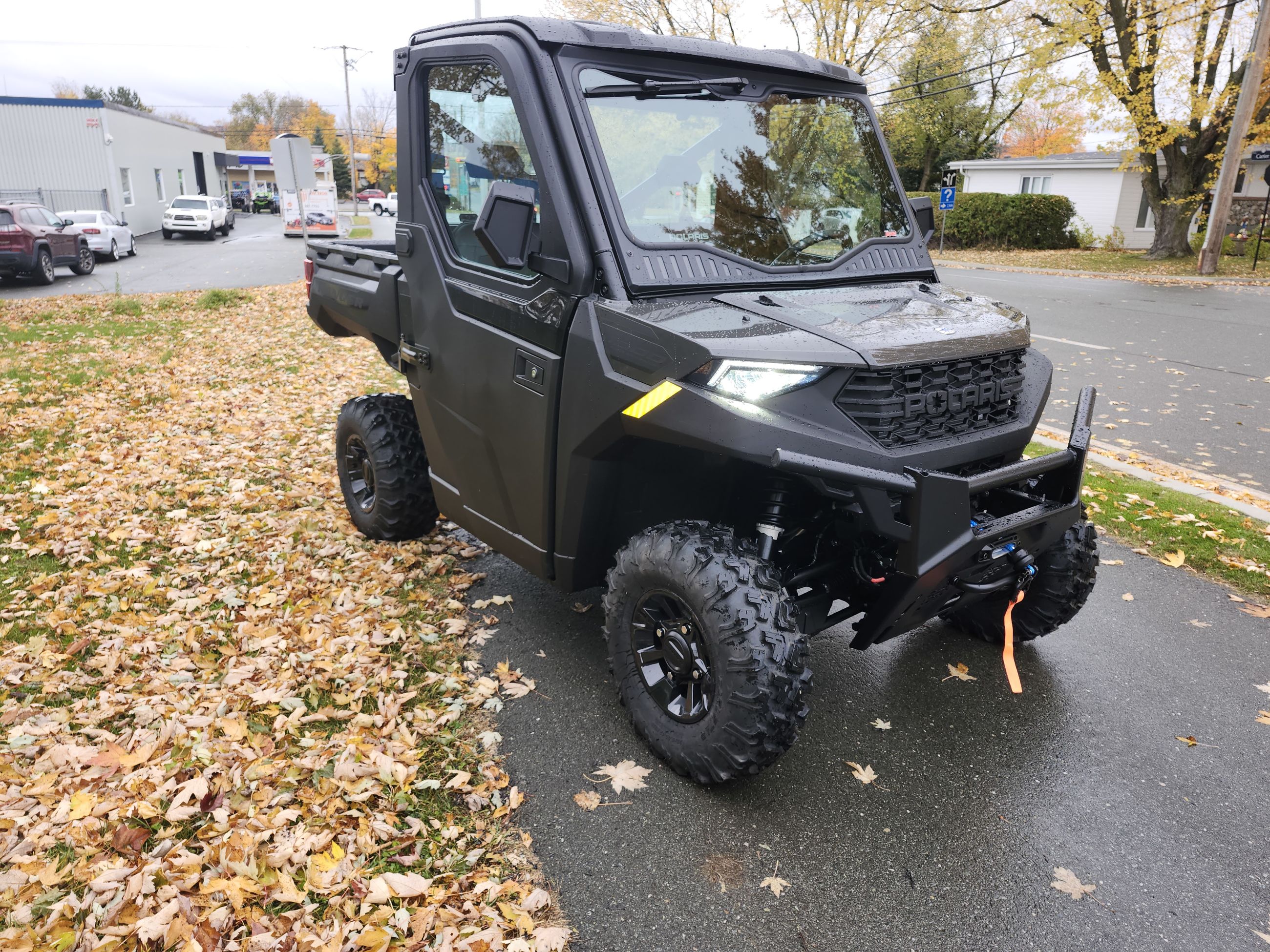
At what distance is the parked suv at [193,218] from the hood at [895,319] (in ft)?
127

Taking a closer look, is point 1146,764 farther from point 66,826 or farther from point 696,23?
point 696,23

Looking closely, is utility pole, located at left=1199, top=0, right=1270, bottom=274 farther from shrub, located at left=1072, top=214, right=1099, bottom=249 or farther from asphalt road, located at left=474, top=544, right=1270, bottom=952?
asphalt road, located at left=474, top=544, right=1270, bottom=952

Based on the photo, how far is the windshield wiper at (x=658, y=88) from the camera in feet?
9.93

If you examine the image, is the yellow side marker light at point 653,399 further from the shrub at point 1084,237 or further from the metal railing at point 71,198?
the metal railing at point 71,198

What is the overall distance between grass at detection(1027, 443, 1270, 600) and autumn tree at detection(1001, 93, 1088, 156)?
2439 centimetres

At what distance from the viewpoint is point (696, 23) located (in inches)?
1430

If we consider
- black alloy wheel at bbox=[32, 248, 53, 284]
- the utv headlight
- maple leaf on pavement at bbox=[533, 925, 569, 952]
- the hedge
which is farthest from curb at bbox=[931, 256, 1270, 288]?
black alloy wheel at bbox=[32, 248, 53, 284]

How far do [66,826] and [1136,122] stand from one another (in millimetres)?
29653

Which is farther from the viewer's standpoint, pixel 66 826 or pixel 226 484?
pixel 226 484

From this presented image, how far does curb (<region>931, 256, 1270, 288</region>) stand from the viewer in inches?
816

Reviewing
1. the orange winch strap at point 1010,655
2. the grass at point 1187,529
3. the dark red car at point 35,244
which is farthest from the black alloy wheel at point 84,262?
the orange winch strap at point 1010,655

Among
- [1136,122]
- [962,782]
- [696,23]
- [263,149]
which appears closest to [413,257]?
[962,782]

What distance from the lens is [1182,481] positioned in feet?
19.9

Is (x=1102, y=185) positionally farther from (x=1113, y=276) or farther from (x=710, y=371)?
(x=710, y=371)
